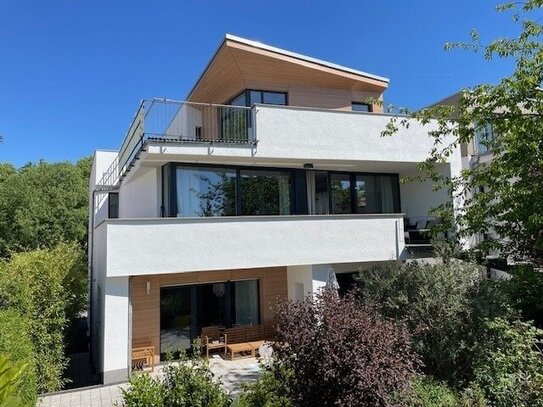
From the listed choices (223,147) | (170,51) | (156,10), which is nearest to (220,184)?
(223,147)

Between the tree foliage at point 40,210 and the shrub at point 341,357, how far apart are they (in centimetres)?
3026

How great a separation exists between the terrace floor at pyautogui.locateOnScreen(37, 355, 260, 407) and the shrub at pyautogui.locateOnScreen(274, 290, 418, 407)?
2901 millimetres

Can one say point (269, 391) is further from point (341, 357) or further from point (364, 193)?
point (364, 193)

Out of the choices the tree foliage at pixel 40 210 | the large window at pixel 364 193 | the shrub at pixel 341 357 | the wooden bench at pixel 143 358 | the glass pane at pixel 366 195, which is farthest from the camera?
the tree foliage at pixel 40 210

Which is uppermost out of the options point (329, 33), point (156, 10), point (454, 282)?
point (329, 33)

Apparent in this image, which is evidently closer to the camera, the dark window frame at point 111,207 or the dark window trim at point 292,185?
the dark window trim at point 292,185

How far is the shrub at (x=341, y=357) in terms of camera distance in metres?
6.22

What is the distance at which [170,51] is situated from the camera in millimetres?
18344

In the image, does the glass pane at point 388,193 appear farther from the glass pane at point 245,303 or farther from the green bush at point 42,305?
the green bush at point 42,305

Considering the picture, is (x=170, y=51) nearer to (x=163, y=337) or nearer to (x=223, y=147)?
(x=223, y=147)

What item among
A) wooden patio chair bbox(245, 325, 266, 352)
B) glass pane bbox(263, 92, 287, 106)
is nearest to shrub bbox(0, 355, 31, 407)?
wooden patio chair bbox(245, 325, 266, 352)

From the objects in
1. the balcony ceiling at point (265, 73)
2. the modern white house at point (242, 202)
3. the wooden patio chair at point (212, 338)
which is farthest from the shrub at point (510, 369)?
the balcony ceiling at point (265, 73)

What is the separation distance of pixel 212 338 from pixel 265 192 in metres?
5.63

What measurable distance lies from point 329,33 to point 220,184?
9.85 metres
